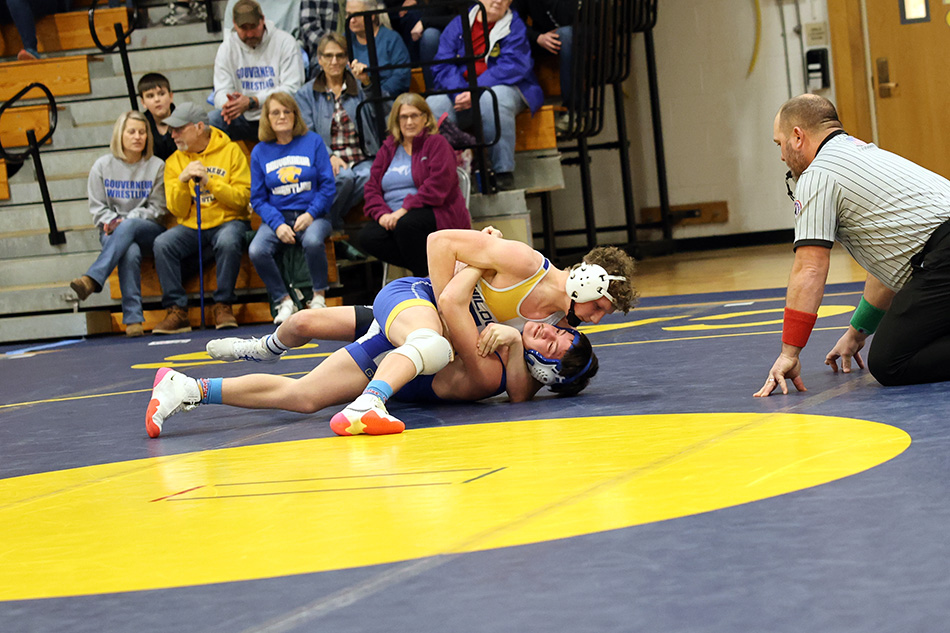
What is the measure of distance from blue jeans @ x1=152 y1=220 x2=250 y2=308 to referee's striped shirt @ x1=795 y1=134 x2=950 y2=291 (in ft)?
17.4

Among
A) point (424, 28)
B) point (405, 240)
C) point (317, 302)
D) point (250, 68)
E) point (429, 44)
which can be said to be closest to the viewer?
point (405, 240)

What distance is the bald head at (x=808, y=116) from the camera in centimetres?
340

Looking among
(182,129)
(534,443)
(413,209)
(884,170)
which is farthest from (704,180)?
(534,443)

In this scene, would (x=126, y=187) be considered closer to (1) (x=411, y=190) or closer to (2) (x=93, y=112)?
(2) (x=93, y=112)

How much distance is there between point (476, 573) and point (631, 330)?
3943mm

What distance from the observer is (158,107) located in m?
8.36

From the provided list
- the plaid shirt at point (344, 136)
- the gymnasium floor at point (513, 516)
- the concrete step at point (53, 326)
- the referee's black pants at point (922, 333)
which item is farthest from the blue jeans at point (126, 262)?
the referee's black pants at point (922, 333)

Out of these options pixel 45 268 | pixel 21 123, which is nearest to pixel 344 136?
pixel 45 268

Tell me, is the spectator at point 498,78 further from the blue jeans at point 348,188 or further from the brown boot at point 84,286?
the brown boot at point 84,286

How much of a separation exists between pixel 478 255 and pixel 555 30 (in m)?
5.48

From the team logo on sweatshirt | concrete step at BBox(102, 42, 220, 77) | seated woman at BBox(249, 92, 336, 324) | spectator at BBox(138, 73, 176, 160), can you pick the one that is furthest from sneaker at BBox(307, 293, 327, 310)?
Answer: concrete step at BBox(102, 42, 220, 77)

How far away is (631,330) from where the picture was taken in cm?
566

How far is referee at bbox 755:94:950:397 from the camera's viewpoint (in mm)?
3260

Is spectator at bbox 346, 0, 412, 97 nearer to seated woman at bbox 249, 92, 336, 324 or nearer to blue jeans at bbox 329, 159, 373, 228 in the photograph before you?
blue jeans at bbox 329, 159, 373, 228
